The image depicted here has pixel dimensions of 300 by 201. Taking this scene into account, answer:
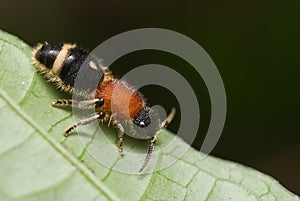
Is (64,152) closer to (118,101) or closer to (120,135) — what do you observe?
(120,135)

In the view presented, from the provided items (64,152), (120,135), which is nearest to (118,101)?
(120,135)

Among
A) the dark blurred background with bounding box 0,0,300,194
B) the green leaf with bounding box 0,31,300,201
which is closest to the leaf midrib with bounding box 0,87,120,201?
the green leaf with bounding box 0,31,300,201

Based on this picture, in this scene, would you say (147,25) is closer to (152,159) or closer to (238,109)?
(238,109)

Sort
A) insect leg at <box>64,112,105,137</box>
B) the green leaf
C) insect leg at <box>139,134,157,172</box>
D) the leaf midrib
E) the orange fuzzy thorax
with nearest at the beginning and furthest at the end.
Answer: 1. the green leaf
2. the leaf midrib
3. insect leg at <box>64,112,105,137</box>
4. insect leg at <box>139,134,157,172</box>
5. the orange fuzzy thorax

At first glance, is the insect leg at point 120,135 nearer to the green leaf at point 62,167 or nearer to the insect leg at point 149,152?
the green leaf at point 62,167

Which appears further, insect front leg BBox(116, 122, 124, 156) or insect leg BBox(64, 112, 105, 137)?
insect front leg BBox(116, 122, 124, 156)

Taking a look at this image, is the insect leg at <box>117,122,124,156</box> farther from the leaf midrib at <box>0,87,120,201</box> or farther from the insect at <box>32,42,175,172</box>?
the leaf midrib at <box>0,87,120,201</box>
